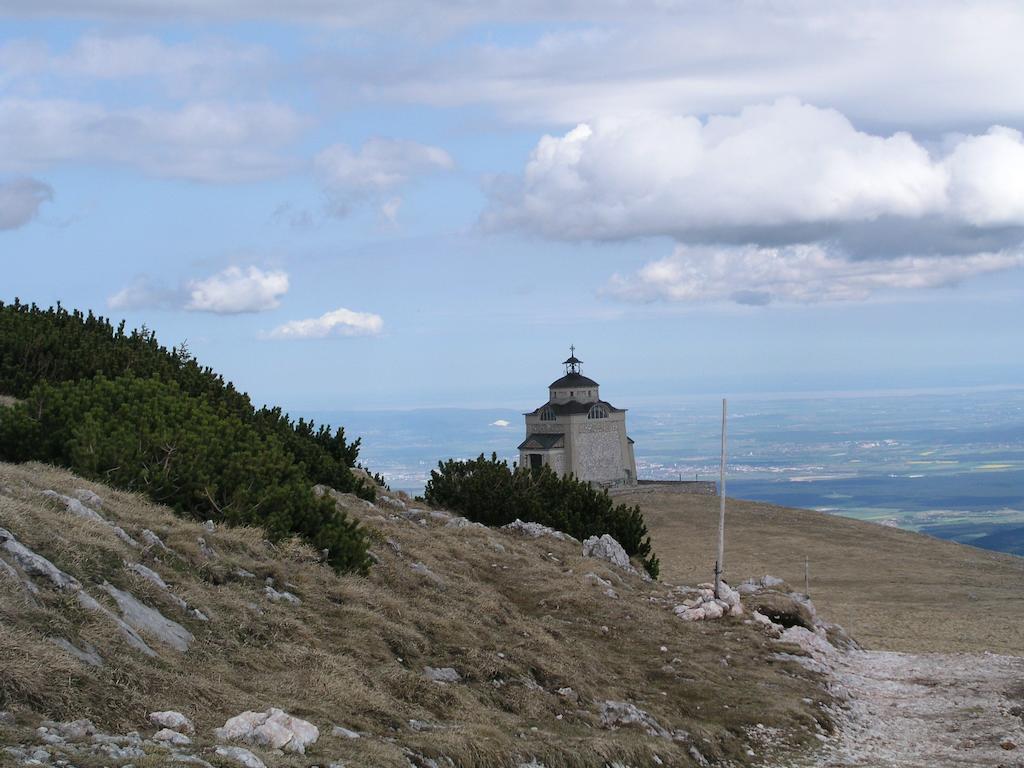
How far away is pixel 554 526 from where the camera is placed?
30594 millimetres

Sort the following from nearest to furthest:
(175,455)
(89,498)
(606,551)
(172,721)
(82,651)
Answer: (172,721)
(82,651)
(89,498)
(175,455)
(606,551)

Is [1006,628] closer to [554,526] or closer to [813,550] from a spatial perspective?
[554,526]

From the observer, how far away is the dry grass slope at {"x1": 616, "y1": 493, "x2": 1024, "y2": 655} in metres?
28.3

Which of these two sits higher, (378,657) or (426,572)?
(426,572)

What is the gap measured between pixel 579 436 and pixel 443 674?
183ft

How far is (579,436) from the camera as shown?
6875 cm

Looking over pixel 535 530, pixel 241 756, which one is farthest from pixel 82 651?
pixel 535 530

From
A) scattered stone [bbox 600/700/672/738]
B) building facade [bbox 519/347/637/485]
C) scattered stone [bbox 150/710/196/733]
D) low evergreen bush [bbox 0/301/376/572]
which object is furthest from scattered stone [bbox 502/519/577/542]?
building facade [bbox 519/347/637/485]

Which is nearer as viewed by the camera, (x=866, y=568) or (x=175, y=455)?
(x=175, y=455)

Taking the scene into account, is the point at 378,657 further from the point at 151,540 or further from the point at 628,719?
the point at 628,719

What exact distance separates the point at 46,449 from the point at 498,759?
10.8 metres

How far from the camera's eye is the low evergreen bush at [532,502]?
30.6m

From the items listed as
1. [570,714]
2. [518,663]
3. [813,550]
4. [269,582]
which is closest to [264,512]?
[269,582]

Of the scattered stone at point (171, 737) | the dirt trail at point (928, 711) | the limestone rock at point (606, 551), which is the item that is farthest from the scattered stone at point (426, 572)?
the scattered stone at point (171, 737)
